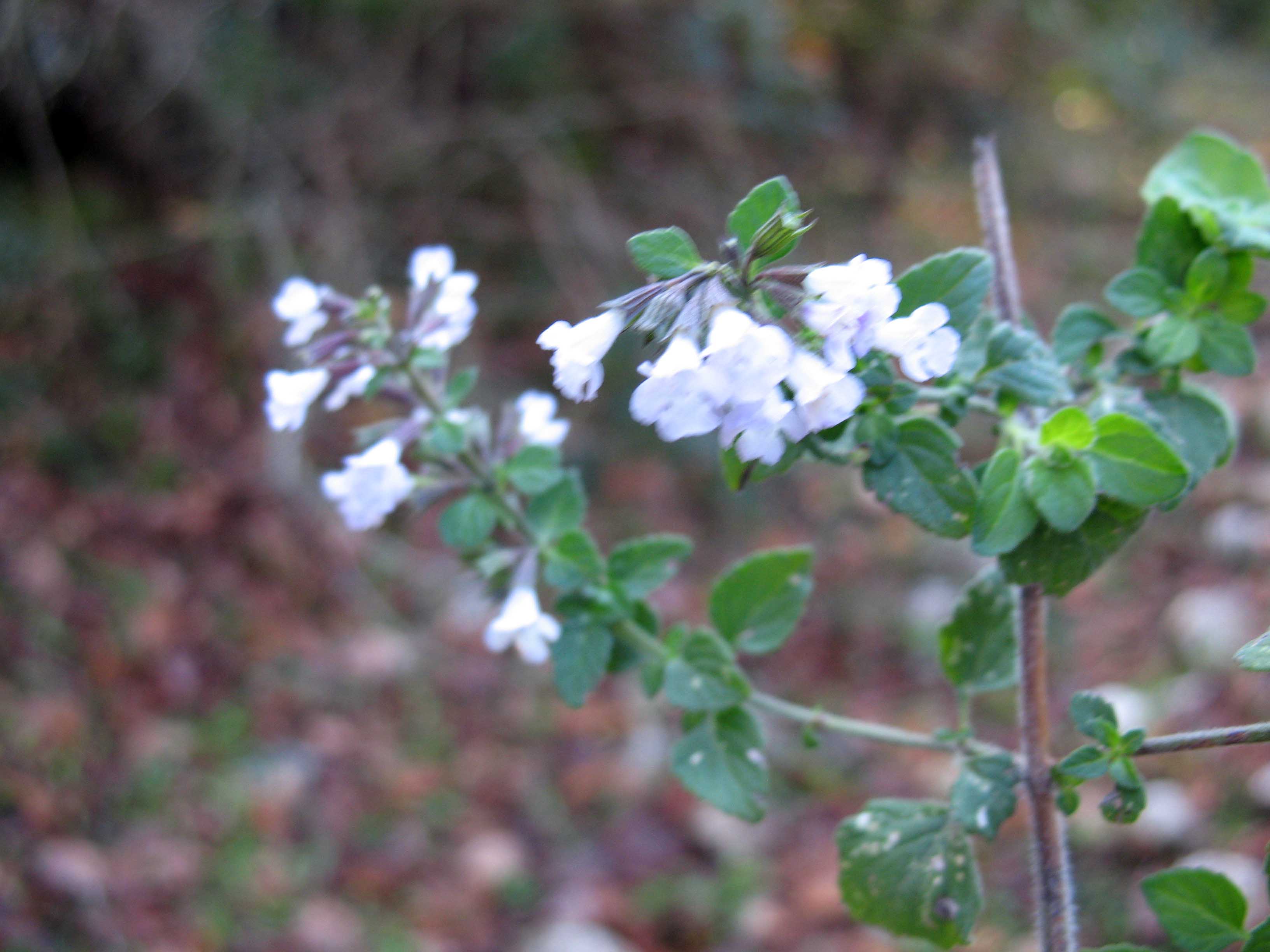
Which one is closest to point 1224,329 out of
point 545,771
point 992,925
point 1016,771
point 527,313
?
point 1016,771

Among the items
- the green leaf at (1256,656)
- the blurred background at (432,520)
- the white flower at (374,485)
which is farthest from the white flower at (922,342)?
the blurred background at (432,520)

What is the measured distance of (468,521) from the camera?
838 millimetres

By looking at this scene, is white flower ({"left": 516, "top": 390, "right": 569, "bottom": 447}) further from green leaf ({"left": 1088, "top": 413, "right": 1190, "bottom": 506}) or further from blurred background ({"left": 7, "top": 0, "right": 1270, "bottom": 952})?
blurred background ({"left": 7, "top": 0, "right": 1270, "bottom": 952})

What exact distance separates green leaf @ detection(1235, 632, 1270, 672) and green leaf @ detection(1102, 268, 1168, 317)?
12.5 inches

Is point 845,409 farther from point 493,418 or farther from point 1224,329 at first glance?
point 493,418

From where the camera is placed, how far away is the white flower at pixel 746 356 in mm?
529

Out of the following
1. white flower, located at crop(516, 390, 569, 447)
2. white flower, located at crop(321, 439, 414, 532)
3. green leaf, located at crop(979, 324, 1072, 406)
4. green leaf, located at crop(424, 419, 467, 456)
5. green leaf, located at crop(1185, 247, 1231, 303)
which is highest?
green leaf, located at crop(1185, 247, 1231, 303)

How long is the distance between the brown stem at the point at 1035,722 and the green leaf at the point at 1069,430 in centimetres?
12

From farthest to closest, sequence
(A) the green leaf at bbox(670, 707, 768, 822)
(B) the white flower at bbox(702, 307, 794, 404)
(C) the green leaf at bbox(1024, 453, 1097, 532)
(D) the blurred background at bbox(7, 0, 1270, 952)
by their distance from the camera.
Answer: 1. (D) the blurred background at bbox(7, 0, 1270, 952)
2. (A) the green leaf at bbox(670, 707, 768, 822)
3. (C) the green leaf at bbox(1024, 453, 1097, 532)
4. (B) the white flower at bbox(702, 307, 794, 404)

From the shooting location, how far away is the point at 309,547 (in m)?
3.24

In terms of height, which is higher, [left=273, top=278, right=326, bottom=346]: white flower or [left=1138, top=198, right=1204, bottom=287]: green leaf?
[left=1138, top=198, right=1204, bottom=287]: green leaf

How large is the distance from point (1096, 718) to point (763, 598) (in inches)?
12.9

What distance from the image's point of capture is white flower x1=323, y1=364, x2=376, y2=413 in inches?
33.1

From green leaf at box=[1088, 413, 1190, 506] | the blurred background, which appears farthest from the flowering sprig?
the blurred background
